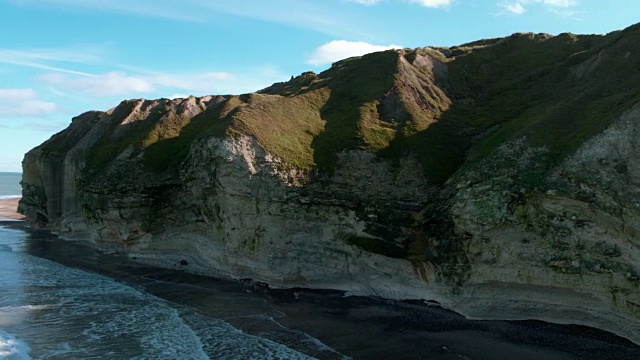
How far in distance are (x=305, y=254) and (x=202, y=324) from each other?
9.10 meters

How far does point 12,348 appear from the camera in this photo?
2022cm

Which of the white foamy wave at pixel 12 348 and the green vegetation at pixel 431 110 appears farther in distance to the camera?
the green vegetation at pixel 431 110

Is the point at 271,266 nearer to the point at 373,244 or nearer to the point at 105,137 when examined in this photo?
the point at 373,244

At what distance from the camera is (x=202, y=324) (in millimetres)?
24328

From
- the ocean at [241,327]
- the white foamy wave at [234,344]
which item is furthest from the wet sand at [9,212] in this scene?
the white foamy wave at [234,344]

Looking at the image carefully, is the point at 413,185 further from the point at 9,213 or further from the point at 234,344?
the point at 9,213

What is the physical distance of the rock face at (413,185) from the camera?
929 inches

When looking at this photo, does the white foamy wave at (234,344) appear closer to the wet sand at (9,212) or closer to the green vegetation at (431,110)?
the green vegetation at (431,110)

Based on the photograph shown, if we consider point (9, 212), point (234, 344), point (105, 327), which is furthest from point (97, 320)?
point (9, 212)

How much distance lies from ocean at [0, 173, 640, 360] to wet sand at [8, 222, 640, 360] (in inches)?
2.1

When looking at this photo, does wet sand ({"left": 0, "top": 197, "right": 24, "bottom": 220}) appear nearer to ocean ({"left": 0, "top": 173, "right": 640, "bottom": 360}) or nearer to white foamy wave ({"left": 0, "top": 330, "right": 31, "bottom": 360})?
ocean ({"left": 0, "top": 173, "right": 640, "bottom": 360})

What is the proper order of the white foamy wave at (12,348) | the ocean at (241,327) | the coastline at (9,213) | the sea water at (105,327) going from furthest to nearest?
the coastline at (9,213), the ocean at (241,327), the sea water at (105,327), the white foamy wave at (12,348)

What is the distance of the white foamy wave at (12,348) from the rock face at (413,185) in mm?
14601

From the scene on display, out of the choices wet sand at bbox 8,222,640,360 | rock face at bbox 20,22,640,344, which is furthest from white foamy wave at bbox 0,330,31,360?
rock face at bbox 20,22,640,344
